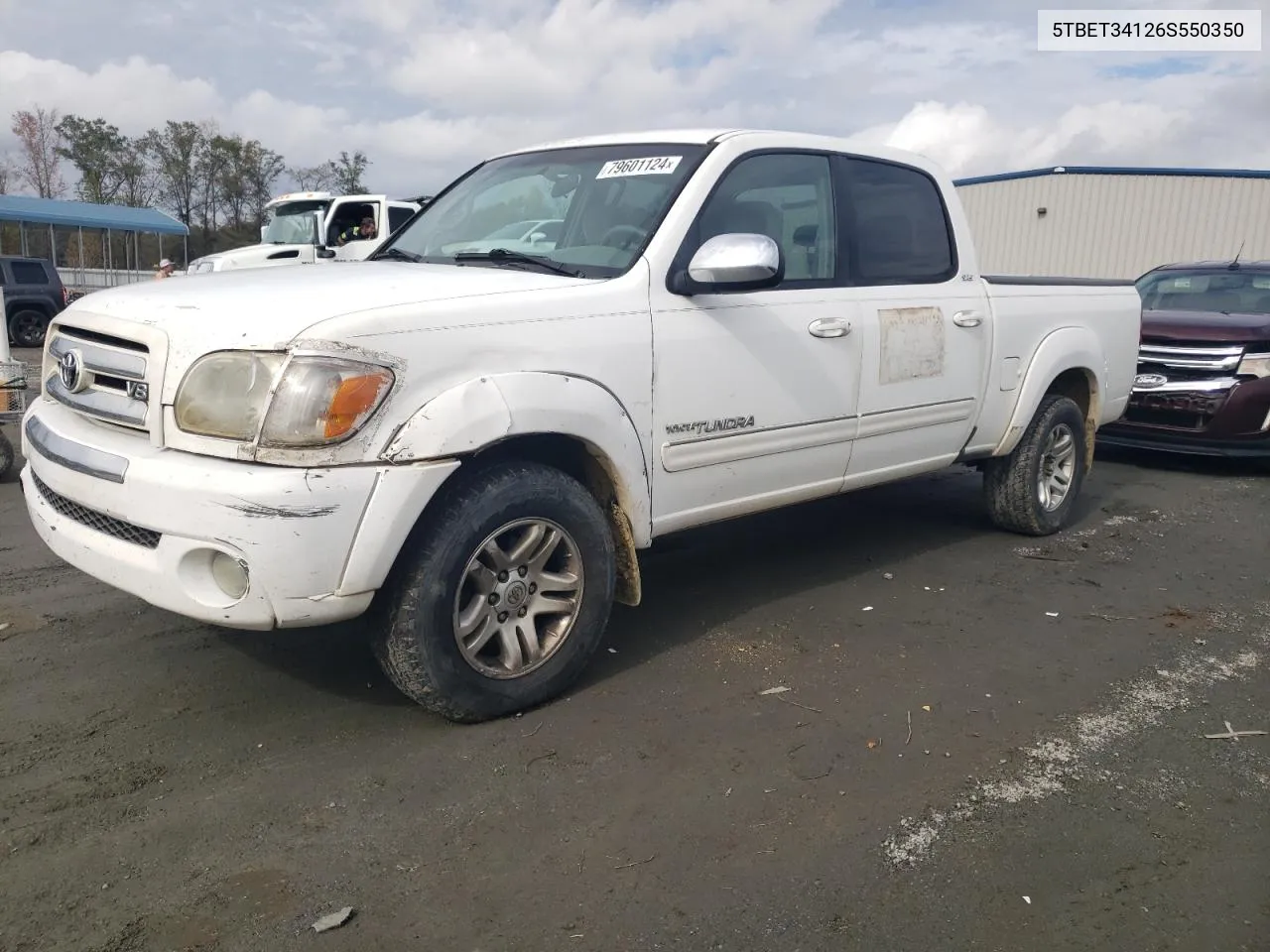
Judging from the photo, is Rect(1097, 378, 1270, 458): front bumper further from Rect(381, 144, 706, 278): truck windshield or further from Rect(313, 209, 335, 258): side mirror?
Rect(313, 209, 335, 258): side mirror

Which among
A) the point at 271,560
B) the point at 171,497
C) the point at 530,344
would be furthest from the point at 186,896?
the point at 530,344

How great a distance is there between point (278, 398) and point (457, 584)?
0.75m

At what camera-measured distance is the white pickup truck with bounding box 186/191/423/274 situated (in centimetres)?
1434

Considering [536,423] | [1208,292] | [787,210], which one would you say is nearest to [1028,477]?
[787,210]

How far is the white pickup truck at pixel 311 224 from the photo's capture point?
14.3 metres

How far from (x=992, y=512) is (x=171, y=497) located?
175 inches

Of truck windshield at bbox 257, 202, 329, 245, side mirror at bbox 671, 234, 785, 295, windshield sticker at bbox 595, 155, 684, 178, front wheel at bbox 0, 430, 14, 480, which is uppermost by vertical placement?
truck windshield at bbox 257, 202, 329, 245

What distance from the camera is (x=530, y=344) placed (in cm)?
312

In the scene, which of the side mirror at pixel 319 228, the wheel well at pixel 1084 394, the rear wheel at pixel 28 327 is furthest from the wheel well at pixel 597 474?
the rear wheel at pixel 28 327

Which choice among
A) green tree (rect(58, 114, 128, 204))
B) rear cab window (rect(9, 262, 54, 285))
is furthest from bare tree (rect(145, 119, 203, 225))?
rear cab window (rect(9, 262, 54, 285))

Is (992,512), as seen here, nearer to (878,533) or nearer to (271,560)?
(878,533)

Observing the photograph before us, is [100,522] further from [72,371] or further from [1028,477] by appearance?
[1028,477]

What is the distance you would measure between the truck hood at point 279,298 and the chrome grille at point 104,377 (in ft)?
0.25

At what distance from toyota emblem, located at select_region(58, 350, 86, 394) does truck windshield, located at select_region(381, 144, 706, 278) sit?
1.36 metres
